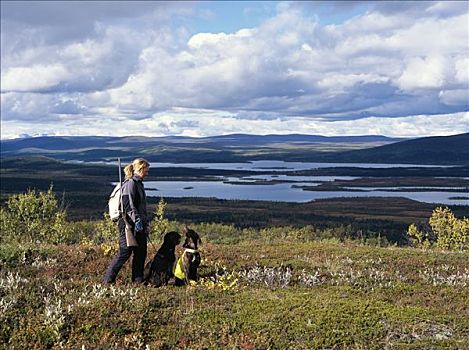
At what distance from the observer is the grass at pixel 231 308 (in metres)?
8.41

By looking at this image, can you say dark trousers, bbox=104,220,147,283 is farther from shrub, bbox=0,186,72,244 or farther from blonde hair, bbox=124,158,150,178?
shrub, bbox=0,186,72,244

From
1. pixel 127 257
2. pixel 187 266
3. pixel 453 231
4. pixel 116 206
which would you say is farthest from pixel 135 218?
pixel 453 231

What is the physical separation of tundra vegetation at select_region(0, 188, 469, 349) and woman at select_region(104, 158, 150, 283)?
16.9 inches

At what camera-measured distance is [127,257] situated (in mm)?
11391

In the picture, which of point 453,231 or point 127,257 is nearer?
point 127,257

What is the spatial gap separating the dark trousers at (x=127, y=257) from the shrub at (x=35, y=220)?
24357 millimetres

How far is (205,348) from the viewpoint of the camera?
323 inches

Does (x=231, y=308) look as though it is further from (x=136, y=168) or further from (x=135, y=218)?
(x=136, y=168)

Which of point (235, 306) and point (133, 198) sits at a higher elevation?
point (133, 198)

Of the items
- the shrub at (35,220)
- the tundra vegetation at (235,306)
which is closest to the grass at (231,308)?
the tundra vegetation at (235,306)

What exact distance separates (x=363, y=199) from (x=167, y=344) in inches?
5797

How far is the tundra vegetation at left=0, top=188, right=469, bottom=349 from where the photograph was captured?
842 cm

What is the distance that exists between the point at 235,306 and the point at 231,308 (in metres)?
0.11

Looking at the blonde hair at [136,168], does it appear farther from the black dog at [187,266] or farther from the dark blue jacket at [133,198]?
the black dog at [187,266]
